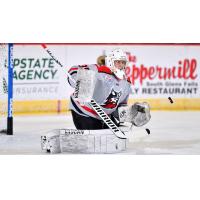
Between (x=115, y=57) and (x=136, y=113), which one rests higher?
(x=115, y=57)

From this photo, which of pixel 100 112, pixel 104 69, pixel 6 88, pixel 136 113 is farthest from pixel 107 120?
pixel 6 88

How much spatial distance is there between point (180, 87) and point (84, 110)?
57cm

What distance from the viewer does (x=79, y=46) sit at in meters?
3.02

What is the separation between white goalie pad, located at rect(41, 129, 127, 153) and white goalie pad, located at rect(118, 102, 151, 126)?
0.12 m

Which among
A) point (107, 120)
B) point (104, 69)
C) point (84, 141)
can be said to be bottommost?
point (84, 141)

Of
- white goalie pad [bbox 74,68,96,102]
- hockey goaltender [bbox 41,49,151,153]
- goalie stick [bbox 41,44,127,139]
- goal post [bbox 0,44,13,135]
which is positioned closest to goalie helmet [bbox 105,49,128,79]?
hockey goaltender [bbox 41,49,151,153]

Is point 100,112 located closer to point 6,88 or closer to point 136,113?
point 136,113

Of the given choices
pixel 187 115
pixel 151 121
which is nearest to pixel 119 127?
pixel 151 121

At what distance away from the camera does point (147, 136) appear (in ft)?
9.92

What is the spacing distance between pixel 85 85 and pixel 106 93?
138 millimetres

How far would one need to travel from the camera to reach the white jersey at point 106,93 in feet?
9.99

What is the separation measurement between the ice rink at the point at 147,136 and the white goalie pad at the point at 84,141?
4 cm

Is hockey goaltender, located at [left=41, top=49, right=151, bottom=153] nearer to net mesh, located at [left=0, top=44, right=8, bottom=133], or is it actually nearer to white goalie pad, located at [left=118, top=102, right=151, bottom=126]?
white goalie pad, located at [left=118, top=102, right=151, bottom=126]
